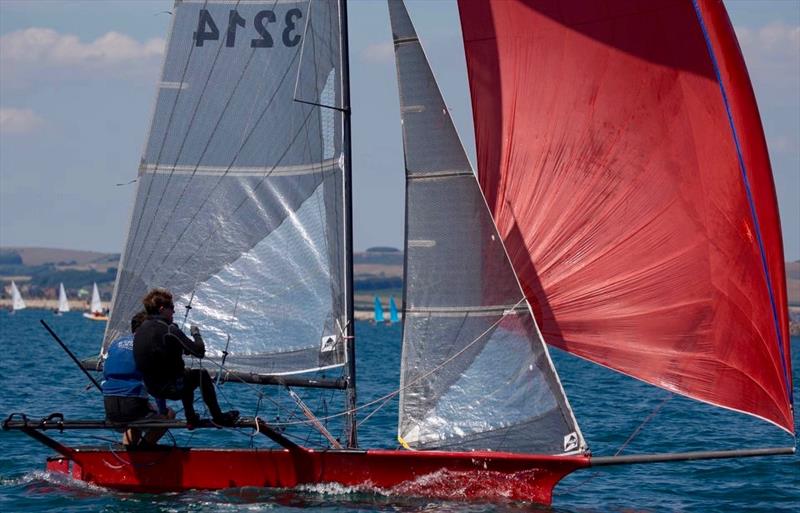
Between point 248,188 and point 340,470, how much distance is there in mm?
3107

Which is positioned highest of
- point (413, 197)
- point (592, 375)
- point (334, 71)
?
point (334, 71)

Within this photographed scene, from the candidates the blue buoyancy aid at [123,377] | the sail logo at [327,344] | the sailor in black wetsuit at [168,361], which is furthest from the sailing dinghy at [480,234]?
the sailor in black wetsuit at [168,361]

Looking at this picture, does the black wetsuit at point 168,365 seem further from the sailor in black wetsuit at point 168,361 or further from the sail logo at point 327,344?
the sail logo at point 327,344

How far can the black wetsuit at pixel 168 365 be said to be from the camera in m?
12.0

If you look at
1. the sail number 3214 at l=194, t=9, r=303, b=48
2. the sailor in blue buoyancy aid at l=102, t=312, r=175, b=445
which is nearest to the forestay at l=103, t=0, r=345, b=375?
the sail number 3214 at l=194, t=9, r=303, b=48

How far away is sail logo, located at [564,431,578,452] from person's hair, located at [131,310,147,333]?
4.14m

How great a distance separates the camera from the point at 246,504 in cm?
1185

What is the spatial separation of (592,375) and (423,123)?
26.5 metres

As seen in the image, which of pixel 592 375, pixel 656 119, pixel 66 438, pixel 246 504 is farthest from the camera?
pixel 592 375

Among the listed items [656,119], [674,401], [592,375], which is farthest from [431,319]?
[592,375]

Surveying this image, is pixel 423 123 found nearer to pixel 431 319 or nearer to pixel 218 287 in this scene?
pixel 431 319

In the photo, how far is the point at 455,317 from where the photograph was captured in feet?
40.9

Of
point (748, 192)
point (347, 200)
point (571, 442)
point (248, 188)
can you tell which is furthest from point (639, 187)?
point (248, 188)

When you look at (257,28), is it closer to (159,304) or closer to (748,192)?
(159,304)
